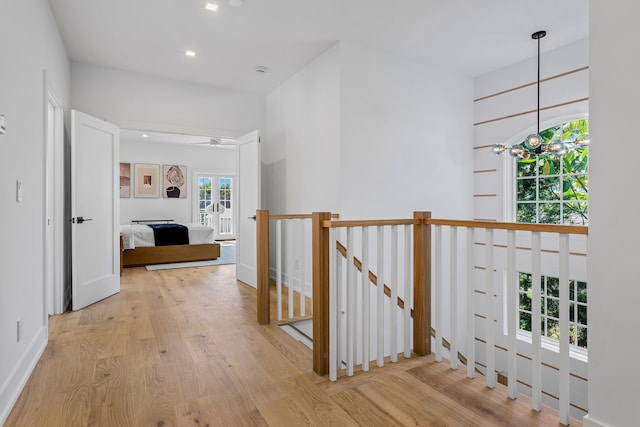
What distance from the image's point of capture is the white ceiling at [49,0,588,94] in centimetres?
296

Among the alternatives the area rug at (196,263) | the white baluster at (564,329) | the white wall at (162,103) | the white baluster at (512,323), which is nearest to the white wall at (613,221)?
the white baluster at (564,329)

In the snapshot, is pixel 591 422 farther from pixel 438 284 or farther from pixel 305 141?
Answer: pixel 305 141

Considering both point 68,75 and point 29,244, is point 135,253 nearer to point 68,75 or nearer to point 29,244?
point 68,75

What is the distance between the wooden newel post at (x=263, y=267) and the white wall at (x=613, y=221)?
2159 millimetres

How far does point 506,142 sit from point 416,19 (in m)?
2.03

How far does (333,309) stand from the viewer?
2109 mm

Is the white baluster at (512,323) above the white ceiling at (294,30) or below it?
below

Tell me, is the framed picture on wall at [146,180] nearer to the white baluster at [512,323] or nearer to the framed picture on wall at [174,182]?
the framed picture on wall at [174,182]

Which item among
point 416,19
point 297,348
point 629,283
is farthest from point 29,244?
point 416,19

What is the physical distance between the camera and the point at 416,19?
318 cm

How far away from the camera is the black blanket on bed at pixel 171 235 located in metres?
6.03

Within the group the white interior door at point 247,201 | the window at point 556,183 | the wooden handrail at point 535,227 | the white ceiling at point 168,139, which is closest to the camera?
the wooden handrail at point 535,227

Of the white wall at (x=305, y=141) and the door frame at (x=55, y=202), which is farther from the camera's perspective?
the white wall at (x=305, y=141)

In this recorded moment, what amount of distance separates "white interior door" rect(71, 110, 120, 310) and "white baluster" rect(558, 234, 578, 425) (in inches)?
150
